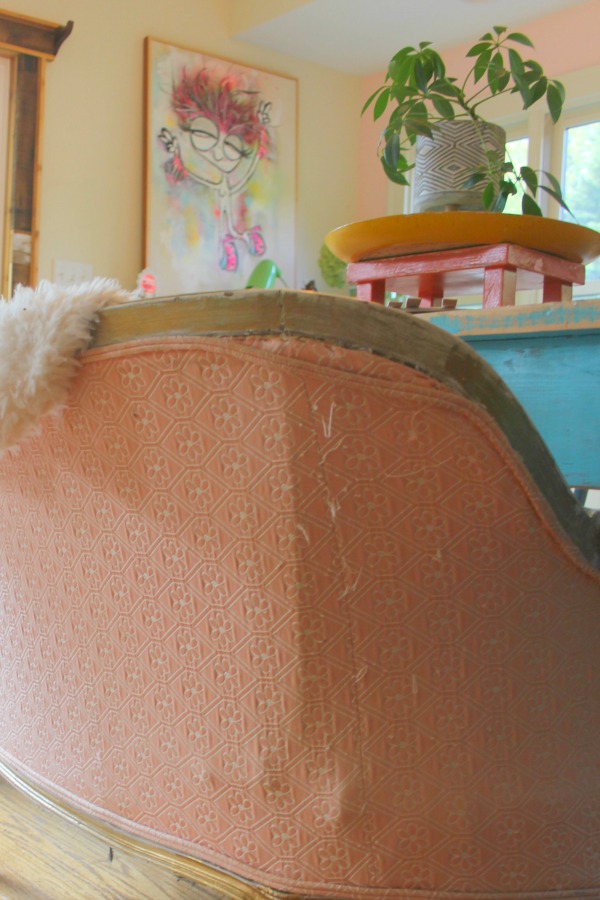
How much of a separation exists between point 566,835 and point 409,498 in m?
0.28

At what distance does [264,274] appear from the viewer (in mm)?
3904

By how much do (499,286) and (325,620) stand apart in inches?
30.9

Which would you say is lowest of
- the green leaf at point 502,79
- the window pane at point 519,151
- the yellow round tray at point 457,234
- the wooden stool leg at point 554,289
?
the wooden stool leg at point 554,289

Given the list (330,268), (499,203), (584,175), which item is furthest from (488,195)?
(330,268)

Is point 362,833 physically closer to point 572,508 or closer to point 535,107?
point 572,508

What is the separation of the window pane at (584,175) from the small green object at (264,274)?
126 centimetres

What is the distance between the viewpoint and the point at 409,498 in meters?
0.57

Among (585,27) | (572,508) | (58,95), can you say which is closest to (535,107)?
(585,27)

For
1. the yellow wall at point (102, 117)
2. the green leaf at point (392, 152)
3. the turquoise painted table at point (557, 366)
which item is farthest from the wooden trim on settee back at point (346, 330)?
the yellow wall at point (102, 117)

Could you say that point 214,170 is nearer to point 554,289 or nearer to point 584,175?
point 584,175

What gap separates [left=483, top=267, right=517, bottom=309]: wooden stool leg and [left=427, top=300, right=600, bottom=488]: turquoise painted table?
0.17m

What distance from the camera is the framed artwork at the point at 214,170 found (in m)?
3.91

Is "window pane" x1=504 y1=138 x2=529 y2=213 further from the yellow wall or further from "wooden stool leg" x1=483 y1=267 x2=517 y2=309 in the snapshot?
"wooden stool leg" x1=483 y1=267 x2=517 y2=309

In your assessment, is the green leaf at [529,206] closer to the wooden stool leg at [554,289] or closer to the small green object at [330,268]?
the wooden stool leg at [554,289]
